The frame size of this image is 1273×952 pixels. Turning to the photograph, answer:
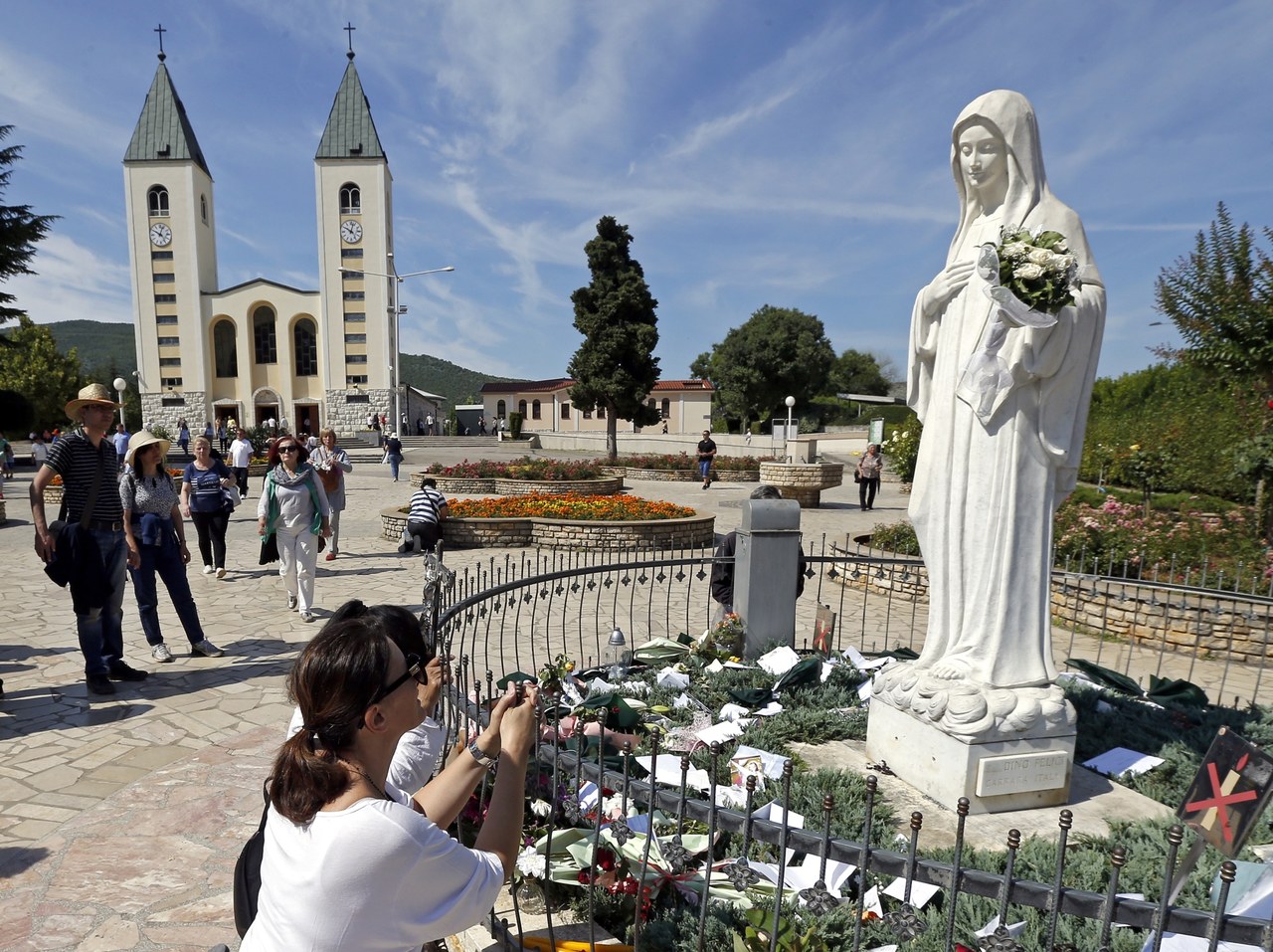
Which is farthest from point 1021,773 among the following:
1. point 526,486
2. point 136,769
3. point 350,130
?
point 350,130

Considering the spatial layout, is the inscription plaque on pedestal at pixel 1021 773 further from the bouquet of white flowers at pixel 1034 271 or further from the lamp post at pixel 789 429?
the lamp post at pixel 789 429

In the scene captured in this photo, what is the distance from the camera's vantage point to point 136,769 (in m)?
4.19

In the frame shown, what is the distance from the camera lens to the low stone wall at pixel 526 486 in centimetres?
1792

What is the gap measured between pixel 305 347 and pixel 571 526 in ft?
149

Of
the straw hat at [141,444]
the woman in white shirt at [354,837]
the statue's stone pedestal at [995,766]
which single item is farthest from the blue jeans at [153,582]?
the statue's stone pedestal at [995,766]

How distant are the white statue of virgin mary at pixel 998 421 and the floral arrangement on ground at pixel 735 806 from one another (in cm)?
77

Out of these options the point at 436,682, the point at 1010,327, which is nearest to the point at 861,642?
the point at 1010,327

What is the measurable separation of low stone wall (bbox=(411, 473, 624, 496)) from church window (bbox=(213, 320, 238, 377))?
1534 inches

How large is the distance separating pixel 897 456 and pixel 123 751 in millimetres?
16266

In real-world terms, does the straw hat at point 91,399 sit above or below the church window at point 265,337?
below

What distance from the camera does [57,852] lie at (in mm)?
3377

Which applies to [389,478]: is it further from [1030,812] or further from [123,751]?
[1030,812]

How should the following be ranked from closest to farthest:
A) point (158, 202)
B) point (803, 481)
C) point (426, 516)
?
point (426, 516)
point (803, 481)
point (158, 202)

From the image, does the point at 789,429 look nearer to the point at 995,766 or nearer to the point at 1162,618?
the point at 1162,618
